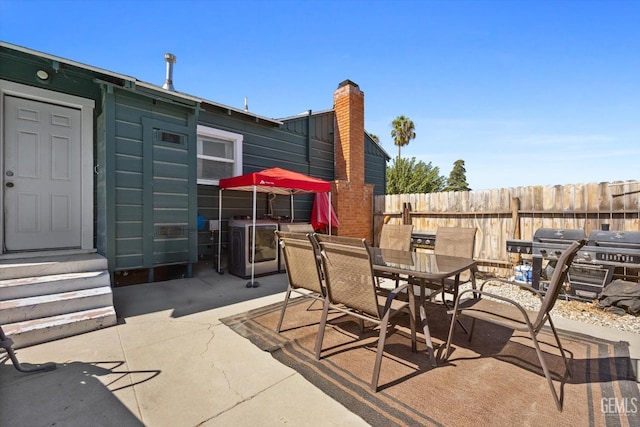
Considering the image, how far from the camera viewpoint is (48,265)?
311 cm

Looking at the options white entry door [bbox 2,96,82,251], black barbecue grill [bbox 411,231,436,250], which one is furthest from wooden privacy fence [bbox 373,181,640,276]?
white entry door [bbox 2,96,82,251]

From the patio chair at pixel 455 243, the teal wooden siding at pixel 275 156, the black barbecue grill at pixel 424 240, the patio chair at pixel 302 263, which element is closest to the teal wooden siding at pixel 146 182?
the teal wooden siding at pixel 275 156

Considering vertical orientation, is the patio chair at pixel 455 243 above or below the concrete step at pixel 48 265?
above

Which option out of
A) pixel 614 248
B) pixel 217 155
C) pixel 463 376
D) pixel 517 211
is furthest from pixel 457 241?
pixel 217 155

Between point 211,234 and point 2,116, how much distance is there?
10.6 feet

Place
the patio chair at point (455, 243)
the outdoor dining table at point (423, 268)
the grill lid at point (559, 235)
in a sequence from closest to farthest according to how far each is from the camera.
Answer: the outdoor dining table at point (423, 268) → the patio chair at point (455, 243) → the grill lid at point (559, 235)

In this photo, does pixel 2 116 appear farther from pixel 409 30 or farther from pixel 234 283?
pixel 409 30

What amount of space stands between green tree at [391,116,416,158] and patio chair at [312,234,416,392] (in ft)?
77.9

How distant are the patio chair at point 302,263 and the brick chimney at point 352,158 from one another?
4.21 metres

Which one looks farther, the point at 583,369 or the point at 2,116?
the point at 2,116

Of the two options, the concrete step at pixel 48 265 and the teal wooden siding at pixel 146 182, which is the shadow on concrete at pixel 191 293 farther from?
the concrete step at pixel 48 265

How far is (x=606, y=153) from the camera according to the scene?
26.9 feet

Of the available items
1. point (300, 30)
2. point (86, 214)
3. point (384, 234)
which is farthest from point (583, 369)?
point (300, 30)

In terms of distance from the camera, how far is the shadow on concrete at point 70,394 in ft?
5.01
